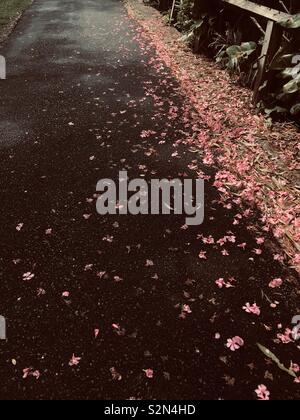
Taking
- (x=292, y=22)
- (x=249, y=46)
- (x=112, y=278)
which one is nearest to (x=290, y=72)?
(x=292, y=22)

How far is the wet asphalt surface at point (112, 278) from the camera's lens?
9.83ft

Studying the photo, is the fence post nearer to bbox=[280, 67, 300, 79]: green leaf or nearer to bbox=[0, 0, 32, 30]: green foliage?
bbox=[280, 67, 300, 79]: green leaf

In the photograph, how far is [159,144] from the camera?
20.3 feet

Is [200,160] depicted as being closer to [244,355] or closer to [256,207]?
[256,207]

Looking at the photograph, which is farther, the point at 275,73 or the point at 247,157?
the point at 275,73

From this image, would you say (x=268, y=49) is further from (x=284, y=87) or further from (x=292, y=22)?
(x=284, y=87)

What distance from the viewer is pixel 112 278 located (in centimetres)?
379

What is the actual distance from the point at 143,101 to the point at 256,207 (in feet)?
13.2

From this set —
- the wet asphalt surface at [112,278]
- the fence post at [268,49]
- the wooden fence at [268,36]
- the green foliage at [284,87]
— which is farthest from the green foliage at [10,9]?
the green foliage at [284,87]

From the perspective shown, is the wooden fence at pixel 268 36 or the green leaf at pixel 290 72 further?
the wooden fence at pixel 268 36

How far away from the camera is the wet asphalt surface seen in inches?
118

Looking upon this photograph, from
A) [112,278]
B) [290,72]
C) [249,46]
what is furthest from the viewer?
[249,46]

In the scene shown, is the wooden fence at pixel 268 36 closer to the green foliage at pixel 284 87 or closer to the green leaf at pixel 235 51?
the green foliage at pixel 284 87

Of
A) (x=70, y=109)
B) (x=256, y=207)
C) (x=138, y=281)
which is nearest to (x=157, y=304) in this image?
(x=138, y=281)
